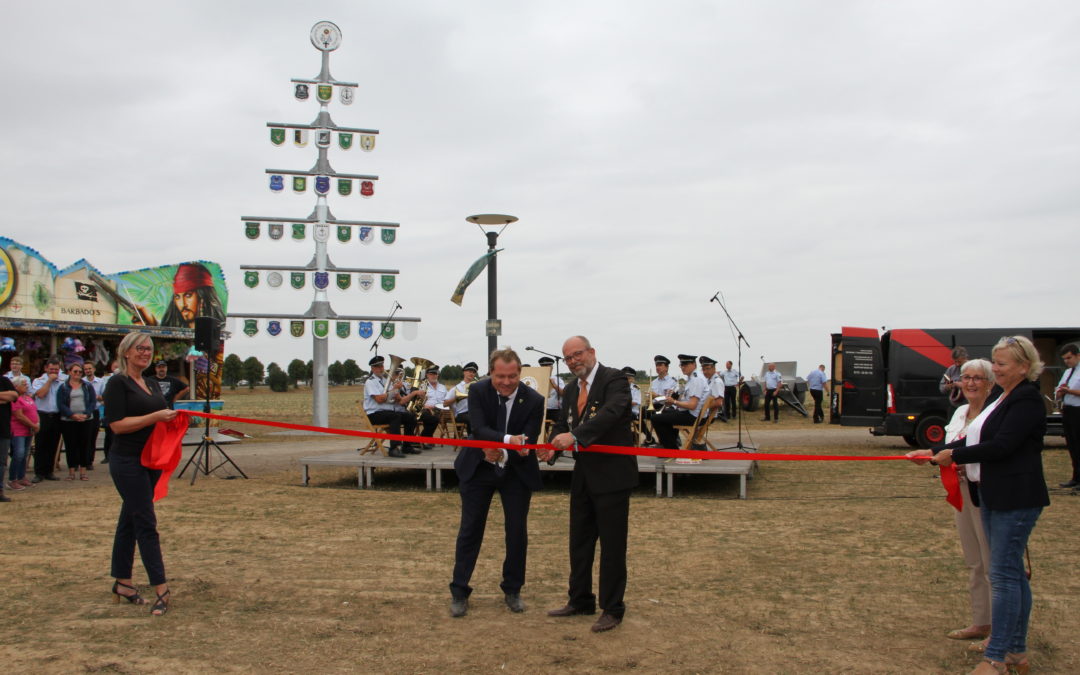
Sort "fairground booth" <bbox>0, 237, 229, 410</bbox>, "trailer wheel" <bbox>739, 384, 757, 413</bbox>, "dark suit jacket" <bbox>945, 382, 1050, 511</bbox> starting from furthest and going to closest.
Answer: "trailer wheel" <bbox>739, 384, 757, 413</bbox>, "fairground booth" <bbox>0, 237, 229, 410</bbox>, "dark suit jacket" <bbox>945, 382, 1050, 511</bbox>

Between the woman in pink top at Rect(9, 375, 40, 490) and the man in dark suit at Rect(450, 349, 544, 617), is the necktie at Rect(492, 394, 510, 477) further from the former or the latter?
the woman in pink top at Rect(9, 375, 40, 490)

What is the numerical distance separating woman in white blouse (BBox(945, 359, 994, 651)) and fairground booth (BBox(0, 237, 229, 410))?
17317 millimetres

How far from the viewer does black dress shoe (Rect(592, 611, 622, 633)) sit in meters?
5.00

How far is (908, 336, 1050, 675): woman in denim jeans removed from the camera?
4129mm

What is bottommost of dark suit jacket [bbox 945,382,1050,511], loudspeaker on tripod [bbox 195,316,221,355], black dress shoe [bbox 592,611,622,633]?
black dress shoe [bbox 592,611,622,633]

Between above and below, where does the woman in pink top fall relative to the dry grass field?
above

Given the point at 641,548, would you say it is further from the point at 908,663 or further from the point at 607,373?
the point at 908,663

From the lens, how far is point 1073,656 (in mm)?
4527

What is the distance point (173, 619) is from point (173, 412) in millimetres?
1283

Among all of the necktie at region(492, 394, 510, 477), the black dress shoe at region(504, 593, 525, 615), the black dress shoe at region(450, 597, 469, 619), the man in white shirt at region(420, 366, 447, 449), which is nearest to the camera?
the black dress shoe at region(450, 597, 469, 619)

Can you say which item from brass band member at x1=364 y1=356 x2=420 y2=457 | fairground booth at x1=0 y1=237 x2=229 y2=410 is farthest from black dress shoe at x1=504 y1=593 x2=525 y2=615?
fairground booth at x1=0 y1=237 x2=229 y2=410

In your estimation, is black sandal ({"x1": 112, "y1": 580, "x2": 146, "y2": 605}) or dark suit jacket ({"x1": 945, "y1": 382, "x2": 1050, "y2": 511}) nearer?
dark suit jacket ({"x1": 945, "y1": 382, "x2": 1050, "y2": 511})

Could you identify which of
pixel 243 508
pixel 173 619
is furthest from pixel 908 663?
pixel 243 508

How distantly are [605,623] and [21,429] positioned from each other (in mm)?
9510
